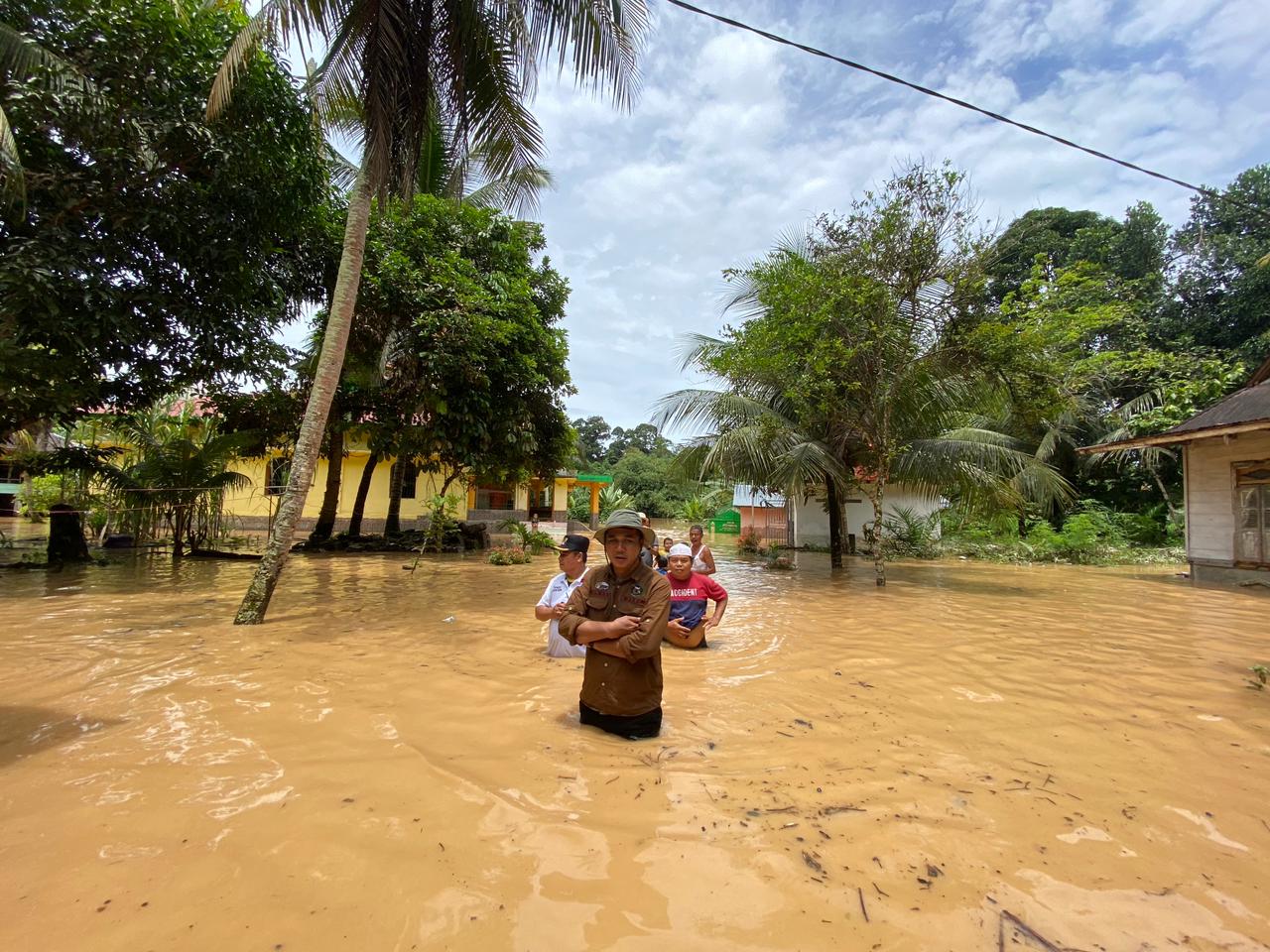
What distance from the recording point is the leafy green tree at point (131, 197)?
6.98 meters

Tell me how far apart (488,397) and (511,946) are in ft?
38.2

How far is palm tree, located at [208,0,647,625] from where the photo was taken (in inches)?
255

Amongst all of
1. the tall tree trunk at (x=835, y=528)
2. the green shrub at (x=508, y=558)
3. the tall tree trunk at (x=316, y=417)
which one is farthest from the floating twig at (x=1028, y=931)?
the green shrub at (x=508, y=558)

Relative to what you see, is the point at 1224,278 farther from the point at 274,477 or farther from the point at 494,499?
the point at 274,477

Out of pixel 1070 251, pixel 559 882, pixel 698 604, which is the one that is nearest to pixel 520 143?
pixel 698 604

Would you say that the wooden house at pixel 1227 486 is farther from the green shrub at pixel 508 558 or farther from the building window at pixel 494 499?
the building window at pixel 494 499

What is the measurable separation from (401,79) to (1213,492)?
1605cm

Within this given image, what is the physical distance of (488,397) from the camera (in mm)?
12586

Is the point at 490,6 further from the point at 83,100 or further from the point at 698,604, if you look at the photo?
the point at 698,604

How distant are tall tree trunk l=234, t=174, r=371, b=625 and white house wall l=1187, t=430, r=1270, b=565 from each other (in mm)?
15017

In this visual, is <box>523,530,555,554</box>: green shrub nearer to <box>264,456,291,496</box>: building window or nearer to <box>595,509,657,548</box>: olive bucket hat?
<box>264,456,291,496</box>: building window

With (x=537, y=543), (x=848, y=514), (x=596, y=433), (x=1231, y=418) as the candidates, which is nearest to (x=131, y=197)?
(x=537, y=543)

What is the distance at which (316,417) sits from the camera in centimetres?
650

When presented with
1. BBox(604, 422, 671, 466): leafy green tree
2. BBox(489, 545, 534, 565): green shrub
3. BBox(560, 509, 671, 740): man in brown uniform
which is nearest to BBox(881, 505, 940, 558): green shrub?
BBox(489, 545, 534, 565): green shrub
